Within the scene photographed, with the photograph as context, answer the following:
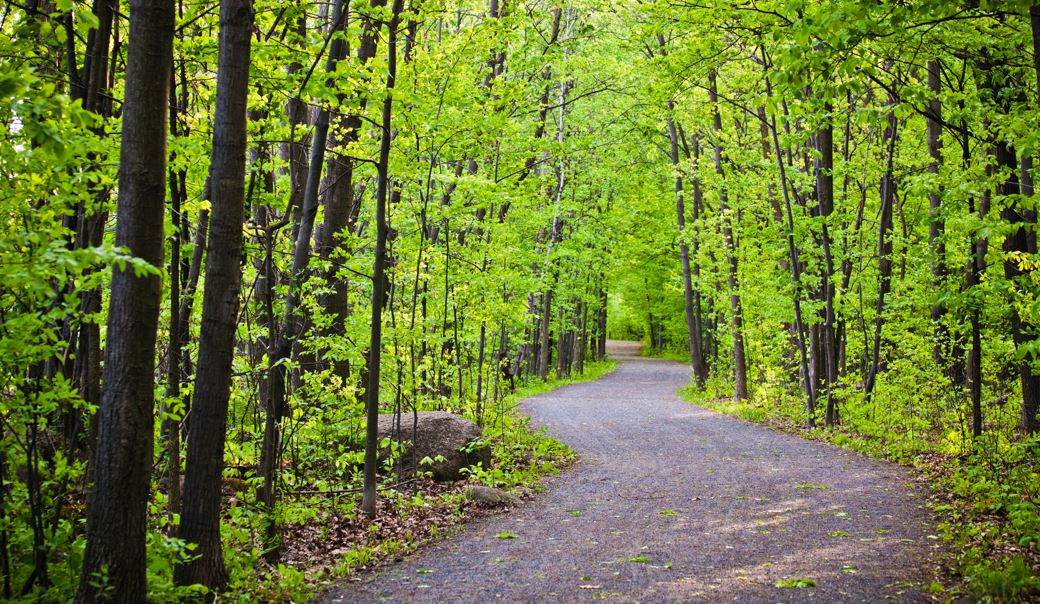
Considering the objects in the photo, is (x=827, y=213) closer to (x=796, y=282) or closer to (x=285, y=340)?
(x=796, y=282)

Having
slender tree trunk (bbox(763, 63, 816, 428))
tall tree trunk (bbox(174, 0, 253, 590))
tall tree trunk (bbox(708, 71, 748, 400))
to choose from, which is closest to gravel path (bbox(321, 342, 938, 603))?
tall tree trunk (bbox(174, 0, 253, 590))

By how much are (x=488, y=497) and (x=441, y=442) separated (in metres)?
1.42

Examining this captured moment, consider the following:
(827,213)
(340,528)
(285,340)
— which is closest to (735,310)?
(827,213)

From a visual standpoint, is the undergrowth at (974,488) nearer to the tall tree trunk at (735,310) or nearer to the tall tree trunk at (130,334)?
the tall tree trunk at (735,310)

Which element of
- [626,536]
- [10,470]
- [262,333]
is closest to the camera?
[10,470]

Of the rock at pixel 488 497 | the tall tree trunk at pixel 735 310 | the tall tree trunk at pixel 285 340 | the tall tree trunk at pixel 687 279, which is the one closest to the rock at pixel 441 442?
the rock at pixel 488 497

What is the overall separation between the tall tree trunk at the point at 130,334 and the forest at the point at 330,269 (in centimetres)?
2

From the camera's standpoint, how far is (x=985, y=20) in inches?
332

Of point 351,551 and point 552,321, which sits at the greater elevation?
point 552,321

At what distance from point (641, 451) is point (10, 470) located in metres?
9.63

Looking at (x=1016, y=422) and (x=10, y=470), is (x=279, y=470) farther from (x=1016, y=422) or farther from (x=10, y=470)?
(x=1016, y=422)

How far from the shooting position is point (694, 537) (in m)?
7.07

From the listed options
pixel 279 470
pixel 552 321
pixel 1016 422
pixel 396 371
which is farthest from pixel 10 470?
pixel 552 321

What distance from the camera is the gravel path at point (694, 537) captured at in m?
5.57
